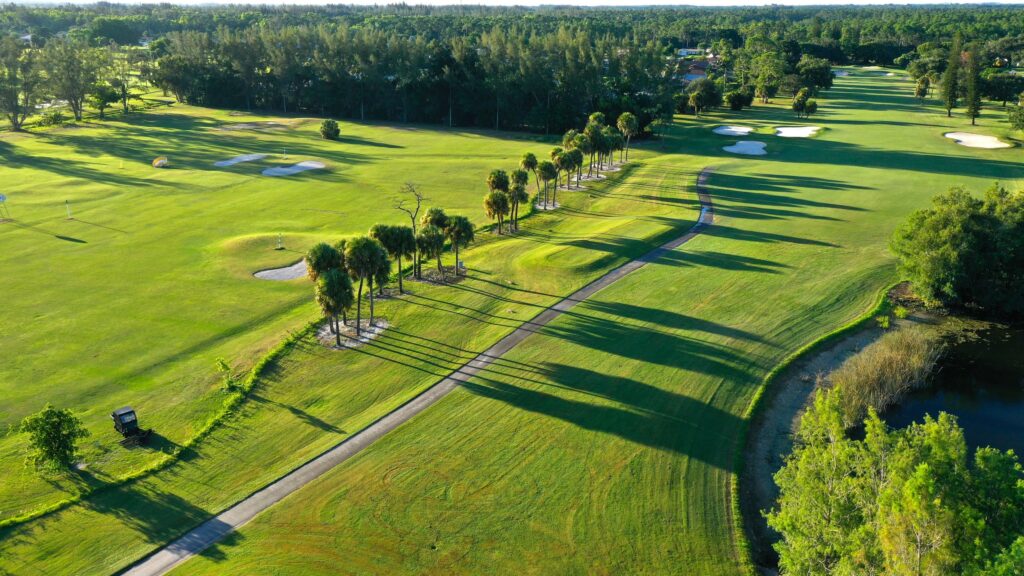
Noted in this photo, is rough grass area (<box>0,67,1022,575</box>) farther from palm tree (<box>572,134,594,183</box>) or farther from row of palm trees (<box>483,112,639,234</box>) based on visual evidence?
palm tree (<box>572,134,594,183</box>)

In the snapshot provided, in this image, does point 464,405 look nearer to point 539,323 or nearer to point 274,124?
point 539,323

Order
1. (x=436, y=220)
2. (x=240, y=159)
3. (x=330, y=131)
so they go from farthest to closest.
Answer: (x=330, y=131), (x=240, y=159), (x=436, y=220)

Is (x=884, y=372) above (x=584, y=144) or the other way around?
the other way around

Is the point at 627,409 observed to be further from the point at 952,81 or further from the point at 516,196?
the point at 952,81

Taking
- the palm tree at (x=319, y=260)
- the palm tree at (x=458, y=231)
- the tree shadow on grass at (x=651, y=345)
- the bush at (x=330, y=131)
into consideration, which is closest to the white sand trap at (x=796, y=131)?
the bush at (x=330, y=131)

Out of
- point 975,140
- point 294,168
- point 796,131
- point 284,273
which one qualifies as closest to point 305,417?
point 284,273

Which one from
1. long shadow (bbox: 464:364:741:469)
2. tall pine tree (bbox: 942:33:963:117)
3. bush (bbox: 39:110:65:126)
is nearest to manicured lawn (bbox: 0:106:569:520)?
bush (bbox: 39:110:65:126)

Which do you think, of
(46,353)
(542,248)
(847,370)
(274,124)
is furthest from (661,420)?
(274,124)
